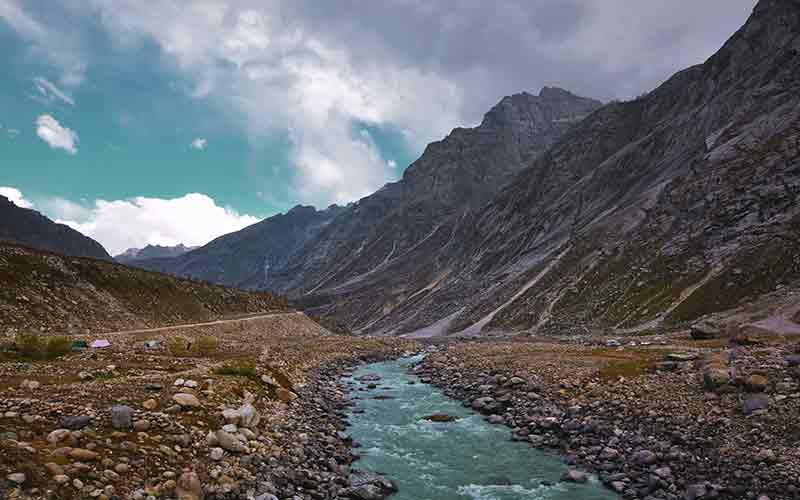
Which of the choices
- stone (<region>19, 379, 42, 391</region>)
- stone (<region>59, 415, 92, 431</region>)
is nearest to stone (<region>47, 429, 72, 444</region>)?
stone (<region>59, 415, 92, 431</region>)

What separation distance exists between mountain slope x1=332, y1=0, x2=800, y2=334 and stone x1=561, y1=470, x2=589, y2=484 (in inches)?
3286

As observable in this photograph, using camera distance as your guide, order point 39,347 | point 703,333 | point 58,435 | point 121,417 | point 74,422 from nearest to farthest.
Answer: point 58,435 → point 74,422 → point 121,417 → point 39,347 → point 703,333

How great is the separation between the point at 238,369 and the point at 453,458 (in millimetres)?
13053

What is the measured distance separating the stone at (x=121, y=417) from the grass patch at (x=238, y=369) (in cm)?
1105

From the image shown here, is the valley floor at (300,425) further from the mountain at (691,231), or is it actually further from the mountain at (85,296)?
the mountain at (691,231)

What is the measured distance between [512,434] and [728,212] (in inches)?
4395

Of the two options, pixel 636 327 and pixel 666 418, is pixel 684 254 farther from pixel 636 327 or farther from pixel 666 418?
pixel 666 418

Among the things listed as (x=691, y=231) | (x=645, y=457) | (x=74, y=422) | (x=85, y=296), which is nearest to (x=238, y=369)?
(x=74, y=422)

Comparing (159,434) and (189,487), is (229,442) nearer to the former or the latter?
(159,434)

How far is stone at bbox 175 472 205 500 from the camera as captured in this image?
14.4m

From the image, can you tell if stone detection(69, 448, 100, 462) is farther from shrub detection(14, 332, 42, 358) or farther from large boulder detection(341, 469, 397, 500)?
shrub detection(14, 332, 42, 358)

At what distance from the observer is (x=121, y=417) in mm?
16578

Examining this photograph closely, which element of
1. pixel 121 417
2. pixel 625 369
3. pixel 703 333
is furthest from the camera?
pixel 703 333

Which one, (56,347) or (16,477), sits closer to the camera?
(16,477)
